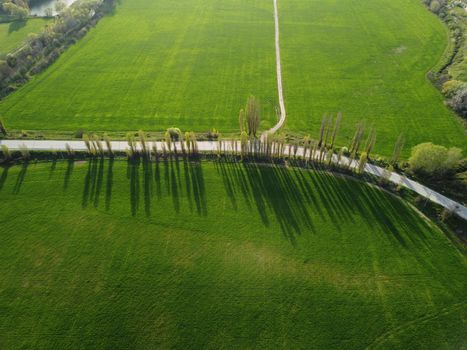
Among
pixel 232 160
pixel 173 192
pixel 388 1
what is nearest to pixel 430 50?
pixel 388 1

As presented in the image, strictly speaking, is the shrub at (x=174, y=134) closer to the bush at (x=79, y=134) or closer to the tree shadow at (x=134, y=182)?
the tree shadow at (x=134, y=182)

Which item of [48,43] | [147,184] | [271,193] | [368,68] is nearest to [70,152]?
[147,184]

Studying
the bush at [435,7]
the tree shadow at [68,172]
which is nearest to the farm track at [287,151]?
the tree shadow at [68,172]

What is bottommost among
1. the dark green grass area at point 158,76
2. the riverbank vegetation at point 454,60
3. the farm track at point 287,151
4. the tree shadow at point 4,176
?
the tree shadow at point 4,176

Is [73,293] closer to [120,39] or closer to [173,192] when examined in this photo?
[173,192]

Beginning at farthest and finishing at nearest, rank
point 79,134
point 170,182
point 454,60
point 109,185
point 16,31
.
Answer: point 16,31
point 454,60
point 79,134
point 170,182
point 109,185

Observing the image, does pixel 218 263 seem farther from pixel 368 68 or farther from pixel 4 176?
pixel 368 68

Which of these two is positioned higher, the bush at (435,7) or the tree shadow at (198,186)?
the bush at (435,7)
